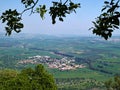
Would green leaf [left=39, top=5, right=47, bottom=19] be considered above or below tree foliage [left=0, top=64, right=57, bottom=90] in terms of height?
above

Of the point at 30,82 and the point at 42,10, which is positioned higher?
the point at 42,10

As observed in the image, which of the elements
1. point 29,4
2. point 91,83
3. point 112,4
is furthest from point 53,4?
point 91,83

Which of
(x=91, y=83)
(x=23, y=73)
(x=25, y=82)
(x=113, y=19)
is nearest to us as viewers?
(x=113, y=19)

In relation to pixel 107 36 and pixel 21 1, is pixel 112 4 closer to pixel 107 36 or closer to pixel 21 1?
pixel 107 36

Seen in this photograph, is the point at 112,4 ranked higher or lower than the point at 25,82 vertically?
higher

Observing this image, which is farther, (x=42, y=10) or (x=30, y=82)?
(x=30, y=82)

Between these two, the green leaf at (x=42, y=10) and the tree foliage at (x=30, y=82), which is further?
the tree foliage at (x=30, y=82)

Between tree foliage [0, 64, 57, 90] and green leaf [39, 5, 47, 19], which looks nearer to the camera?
green leaf [39, 5, 47, 19]

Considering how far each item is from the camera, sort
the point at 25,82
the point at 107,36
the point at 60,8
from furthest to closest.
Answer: the point at 25,82 < the point at 60,8 < the point at 107,36

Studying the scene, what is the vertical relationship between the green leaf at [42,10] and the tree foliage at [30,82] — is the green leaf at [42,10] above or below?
above

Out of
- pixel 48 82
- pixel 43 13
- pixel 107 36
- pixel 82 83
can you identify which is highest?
pixel 43 13

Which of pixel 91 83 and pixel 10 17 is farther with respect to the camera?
pixel 91 83
